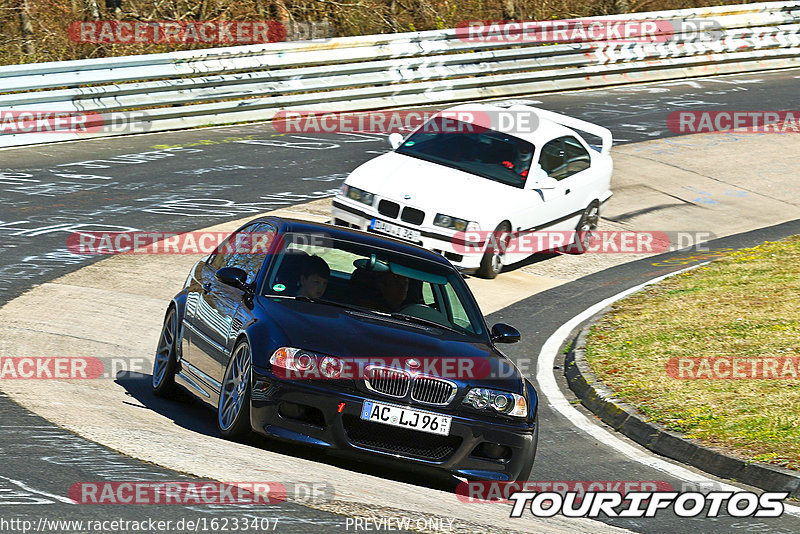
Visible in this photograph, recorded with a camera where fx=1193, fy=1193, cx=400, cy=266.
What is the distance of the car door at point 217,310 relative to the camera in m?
8.20

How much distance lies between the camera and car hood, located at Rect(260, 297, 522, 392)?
24.5 feet

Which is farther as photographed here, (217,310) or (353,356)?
(217,310)

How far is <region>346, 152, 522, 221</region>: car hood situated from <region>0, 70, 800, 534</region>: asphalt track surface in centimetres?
134

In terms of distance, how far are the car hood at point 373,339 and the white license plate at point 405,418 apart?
0.30 metres

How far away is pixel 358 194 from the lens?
14.3 meters

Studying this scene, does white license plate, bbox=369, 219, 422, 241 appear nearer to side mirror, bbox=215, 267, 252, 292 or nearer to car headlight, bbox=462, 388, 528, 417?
side mirror, bbox=215, 267, 252, 292

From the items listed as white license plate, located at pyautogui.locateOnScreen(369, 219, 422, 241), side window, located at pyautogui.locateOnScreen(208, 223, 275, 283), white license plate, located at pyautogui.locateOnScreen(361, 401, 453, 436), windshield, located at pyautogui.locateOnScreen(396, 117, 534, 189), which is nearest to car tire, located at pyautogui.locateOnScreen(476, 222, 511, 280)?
windshield, located at pyautogui.locateOnScreen(396, 117, 534, 189)

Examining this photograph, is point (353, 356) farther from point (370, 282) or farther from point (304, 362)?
point (370, 282)

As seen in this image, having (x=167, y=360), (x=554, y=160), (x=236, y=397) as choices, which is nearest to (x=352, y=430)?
(x=236, y=397)

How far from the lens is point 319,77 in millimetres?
22047

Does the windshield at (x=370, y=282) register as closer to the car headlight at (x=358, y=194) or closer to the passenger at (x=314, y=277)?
the passenger at (x=314, y=277)

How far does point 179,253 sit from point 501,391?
7508 mm

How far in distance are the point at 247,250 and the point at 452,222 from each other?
209 inches

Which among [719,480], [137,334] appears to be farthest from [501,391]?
[137,334]
